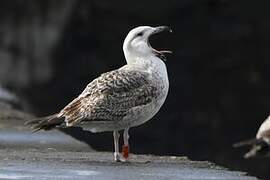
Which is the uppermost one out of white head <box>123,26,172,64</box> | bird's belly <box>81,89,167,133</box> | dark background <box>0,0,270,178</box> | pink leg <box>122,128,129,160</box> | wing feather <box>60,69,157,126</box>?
dark background <box>0,0,270,178</box>

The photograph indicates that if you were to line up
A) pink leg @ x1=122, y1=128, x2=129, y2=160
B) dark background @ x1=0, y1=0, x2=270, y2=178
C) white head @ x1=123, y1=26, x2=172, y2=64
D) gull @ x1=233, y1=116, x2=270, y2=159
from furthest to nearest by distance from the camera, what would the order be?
1. dark background @ x1=0, y1=0, x2=270, y2=178
2. white head @ x1=123, y1=26, x2=172, y2=64
3. pink leg @ x1=122, y1=128, x2=129, y2=160
4. gull @ x1=233, y1=116, x2=270, y2=159

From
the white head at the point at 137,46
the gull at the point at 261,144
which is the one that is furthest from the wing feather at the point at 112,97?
the gull at the point at 261,144

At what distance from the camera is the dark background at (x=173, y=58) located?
78.6 ft

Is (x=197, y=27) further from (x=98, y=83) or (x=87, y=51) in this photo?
(x=98, y=83)

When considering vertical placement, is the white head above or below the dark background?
below

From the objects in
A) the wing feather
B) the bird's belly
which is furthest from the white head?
the bird's belly

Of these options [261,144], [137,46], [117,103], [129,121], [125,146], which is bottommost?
[261,144]

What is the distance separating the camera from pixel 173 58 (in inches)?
1006

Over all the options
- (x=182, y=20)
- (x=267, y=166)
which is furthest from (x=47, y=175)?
(x=182, y=20)

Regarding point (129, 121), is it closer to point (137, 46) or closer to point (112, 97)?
point (112, 97)

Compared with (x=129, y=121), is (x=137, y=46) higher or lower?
higher

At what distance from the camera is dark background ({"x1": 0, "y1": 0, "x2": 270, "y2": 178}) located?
23969 mm

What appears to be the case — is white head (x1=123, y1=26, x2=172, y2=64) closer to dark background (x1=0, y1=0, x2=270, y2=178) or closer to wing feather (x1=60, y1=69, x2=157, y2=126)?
wing feather (x1=60, y1=69, x2=157, y2=126)

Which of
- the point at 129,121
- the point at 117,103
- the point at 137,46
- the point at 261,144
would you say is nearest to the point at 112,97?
the point at 117,103
